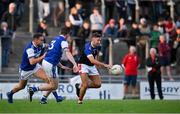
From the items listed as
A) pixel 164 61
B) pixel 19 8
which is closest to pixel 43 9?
pixel 19 8

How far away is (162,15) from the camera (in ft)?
116

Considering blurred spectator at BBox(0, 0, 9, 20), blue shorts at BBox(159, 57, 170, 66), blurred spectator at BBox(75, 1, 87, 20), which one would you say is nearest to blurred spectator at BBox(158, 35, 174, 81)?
blue shorts at BBox(159, 57, 170, 66)

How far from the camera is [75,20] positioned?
33156 millimetres

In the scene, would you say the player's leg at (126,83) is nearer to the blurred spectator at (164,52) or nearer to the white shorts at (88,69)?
the blurred spectator at (164,52)

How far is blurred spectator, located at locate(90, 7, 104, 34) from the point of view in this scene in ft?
Answer: 109

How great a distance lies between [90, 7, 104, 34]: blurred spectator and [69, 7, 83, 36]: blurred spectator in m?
0.50

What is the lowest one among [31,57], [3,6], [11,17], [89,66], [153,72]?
[153,72]

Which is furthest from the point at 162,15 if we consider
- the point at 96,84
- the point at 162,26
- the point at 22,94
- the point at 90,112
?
the point at 90,112

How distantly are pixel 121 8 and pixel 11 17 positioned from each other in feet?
16.5

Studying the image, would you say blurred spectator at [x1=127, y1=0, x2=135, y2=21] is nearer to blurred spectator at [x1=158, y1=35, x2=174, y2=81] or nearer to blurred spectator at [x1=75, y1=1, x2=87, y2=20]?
blurred spectator at [x1=75, y1=1, x2=87, y2=20]

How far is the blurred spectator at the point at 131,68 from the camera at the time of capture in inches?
1257

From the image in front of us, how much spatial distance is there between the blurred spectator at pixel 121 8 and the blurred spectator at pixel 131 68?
2.98 meters

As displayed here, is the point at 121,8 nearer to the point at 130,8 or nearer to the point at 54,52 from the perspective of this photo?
the point at 130,8

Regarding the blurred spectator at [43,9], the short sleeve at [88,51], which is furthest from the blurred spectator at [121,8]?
the short sleeve at [88,51]
